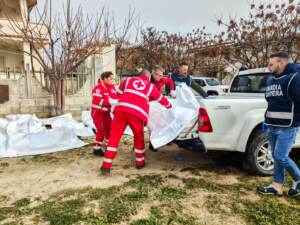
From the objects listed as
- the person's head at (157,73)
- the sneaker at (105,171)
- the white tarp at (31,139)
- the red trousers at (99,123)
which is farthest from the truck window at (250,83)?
the white tarp at (31,139)

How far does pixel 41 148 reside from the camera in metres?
5.22

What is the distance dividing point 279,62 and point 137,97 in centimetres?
193

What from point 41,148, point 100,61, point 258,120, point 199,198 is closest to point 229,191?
point 199,198

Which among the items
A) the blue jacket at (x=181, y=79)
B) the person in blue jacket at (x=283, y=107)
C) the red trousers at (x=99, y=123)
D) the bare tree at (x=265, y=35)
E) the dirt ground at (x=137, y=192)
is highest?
the bare tree at (x=265, y=35)

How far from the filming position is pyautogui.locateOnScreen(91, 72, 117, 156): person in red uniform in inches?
190

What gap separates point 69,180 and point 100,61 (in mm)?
6728

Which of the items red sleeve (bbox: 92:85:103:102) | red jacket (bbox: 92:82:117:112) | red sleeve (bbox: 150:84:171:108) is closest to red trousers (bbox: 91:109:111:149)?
red jacket (bbox: 92:82:117:112)

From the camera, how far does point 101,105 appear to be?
15.9ft

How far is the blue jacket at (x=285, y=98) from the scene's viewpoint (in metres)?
2.60

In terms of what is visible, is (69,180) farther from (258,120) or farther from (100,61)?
(100,61)

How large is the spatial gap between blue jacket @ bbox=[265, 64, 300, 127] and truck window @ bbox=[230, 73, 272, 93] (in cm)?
204

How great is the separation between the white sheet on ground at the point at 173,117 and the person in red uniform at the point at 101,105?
1.07m

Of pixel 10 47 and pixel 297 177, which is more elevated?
pixel 10 47

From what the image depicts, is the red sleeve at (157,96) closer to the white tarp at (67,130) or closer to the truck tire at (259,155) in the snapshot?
the white tarp at (67,130)
